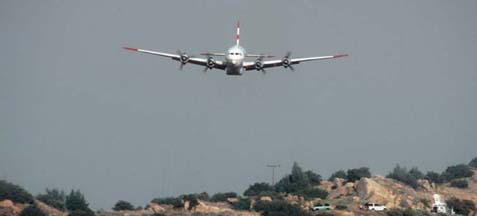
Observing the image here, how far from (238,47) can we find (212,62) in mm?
5126

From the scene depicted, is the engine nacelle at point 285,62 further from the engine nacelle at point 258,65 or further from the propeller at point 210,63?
the propeller at point 210,63

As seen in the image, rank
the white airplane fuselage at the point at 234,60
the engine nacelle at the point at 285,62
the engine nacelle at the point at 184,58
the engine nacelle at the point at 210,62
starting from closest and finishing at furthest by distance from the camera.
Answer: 1. the white airplane fuselage at the point at 234,60
2. the engine nacelle at the point at 210,62
3. the engine nacelle at the point at 184,58
4. the engine nacelle at the point at 285,62

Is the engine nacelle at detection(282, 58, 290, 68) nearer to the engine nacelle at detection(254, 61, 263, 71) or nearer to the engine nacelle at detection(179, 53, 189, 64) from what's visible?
the engine nacelle at detection(254, 61, 263, 71)

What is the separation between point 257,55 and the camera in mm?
171125

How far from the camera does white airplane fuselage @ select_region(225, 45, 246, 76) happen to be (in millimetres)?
164875

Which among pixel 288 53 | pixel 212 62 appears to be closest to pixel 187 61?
pixel 212 62

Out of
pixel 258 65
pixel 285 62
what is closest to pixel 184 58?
pixel 258 65

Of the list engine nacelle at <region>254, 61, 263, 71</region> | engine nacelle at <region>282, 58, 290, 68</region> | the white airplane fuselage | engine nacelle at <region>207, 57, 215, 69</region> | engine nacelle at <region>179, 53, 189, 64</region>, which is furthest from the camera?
engine nacelle at <region>282, 58, 290, 68</region>

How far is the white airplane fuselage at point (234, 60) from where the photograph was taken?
165m

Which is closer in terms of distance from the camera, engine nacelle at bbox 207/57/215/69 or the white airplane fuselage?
the white airplane fuselage

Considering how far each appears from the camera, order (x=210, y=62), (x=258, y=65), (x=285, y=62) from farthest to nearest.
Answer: (x=285, y=62) → (x=258, y=65) → (x=210, y=62)

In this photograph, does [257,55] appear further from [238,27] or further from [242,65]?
[238,27]

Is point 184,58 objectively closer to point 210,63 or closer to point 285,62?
point 210,63

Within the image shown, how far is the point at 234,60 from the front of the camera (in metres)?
165
